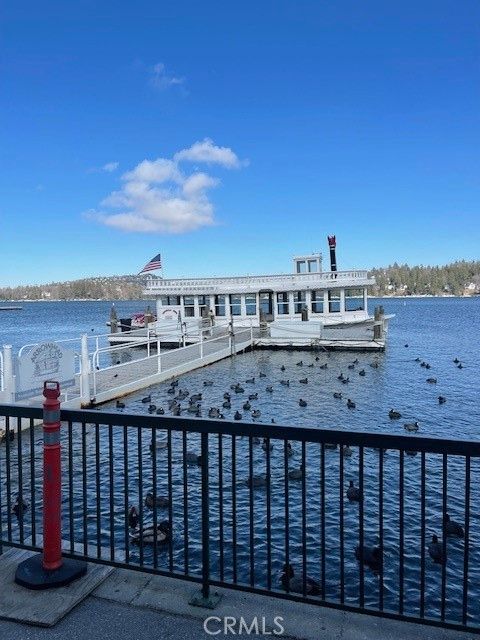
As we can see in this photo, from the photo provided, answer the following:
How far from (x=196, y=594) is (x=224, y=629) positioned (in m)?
0.42

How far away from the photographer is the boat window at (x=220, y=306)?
128 ft

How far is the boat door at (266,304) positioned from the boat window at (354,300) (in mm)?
5430

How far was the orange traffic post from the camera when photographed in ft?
12.3

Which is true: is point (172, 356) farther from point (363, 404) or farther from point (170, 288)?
point (170, 288)

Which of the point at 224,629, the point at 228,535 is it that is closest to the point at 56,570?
the point at 224,629

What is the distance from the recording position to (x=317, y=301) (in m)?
37.4

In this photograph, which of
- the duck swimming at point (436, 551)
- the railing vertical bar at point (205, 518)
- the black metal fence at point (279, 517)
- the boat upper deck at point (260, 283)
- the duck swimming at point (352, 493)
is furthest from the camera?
the boat upper deck at point (260, 283)

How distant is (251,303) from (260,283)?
1.65m

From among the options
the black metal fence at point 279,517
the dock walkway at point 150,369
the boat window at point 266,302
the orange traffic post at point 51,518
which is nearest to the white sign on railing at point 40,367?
the black metal fence at point 279,517

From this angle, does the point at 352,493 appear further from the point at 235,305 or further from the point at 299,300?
the point at 235,305

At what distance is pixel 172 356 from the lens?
25859 millimetres

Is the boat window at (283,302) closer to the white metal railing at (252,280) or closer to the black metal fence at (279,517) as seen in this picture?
the white metal railing at (252,280)

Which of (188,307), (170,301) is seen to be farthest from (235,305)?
(170,301)

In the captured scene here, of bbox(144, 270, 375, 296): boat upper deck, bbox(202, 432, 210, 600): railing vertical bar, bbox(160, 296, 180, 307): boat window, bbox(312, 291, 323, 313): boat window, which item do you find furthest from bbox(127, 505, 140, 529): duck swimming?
bbox(160, 296, 180, 307): boat window
